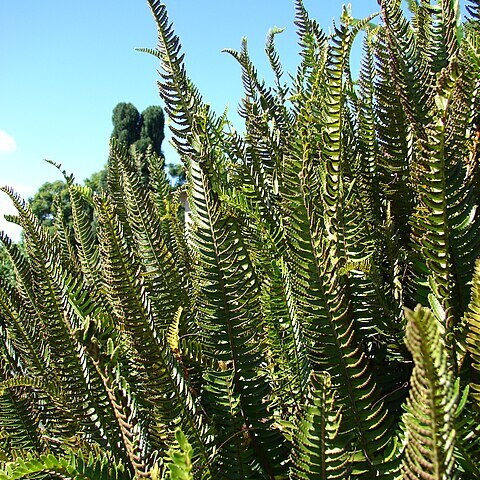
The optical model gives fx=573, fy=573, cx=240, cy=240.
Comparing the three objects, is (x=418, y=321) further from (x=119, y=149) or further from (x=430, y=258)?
(x=119, y=149)

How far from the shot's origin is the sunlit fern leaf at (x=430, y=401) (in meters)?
0.39

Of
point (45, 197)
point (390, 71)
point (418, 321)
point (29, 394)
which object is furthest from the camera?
point (45, 197)

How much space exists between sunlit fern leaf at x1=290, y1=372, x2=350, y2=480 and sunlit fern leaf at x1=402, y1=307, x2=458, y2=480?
9 centimetres

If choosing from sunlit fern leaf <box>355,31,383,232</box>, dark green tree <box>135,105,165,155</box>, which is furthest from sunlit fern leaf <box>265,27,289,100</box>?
dark green tree <box>135,105,165,155</box>

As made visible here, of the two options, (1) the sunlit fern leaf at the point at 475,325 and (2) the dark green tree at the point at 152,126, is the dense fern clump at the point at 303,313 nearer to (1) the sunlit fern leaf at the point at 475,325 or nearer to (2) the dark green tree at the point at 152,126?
(1) the sunlit fern leaf at the point at 475,325

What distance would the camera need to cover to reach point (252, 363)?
0.69 m

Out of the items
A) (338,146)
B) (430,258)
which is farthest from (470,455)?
(338,146)

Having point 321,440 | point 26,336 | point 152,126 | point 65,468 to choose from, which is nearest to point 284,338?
point 321,440

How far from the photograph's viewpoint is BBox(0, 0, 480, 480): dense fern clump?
1.80 ft

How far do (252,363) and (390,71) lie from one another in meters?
0.47

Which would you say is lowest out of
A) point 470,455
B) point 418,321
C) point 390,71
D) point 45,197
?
point 470,455

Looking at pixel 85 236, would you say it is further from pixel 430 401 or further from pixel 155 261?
pixel 430 401

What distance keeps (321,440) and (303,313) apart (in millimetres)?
135

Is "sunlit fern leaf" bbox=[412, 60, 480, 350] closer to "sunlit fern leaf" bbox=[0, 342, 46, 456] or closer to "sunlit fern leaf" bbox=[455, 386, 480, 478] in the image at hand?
"sunlit fern leaf" bbox=[455, 386, 480, 478]
